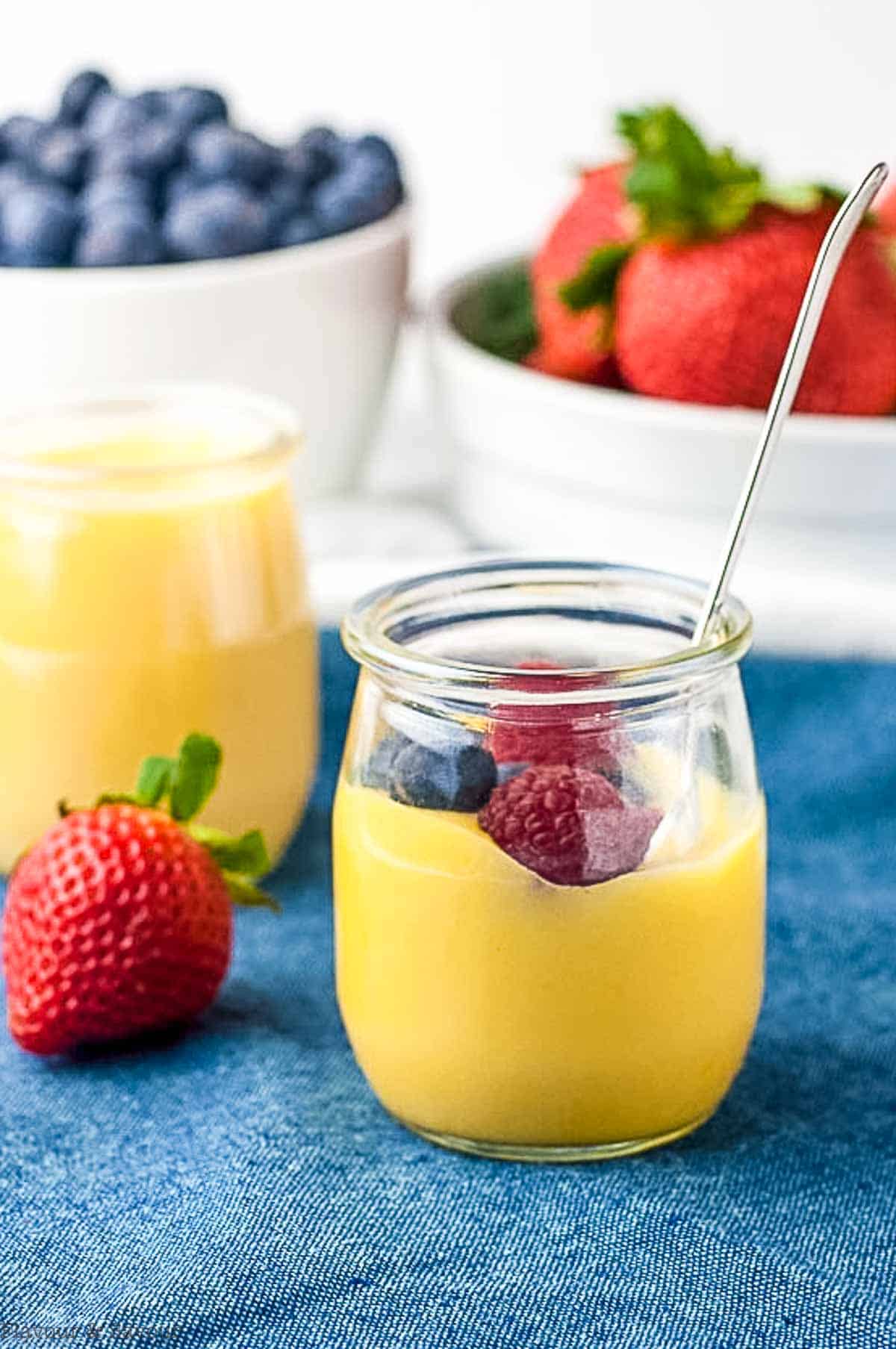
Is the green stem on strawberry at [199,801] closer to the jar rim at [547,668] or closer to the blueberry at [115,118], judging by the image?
the jar rim at [547,668]

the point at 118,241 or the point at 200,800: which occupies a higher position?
the point at 118,241

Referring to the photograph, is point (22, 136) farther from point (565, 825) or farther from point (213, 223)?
point (565, 825)

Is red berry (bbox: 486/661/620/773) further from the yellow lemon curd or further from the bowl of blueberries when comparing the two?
the bowl of blueberries

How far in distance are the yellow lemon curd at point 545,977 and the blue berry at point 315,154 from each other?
82 cm

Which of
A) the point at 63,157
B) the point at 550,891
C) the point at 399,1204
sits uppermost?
the point at 63,157

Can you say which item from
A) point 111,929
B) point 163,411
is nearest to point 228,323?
point 163,411

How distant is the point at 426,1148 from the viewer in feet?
2.93

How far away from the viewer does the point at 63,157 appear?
1501mm

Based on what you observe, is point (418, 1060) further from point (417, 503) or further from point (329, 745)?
point (417, 503)

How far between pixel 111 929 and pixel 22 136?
83 centimetres

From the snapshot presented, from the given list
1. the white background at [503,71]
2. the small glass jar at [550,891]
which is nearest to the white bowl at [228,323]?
the small glass jar at [550,891]

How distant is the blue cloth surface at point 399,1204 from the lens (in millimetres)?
760

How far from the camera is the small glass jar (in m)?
0.82

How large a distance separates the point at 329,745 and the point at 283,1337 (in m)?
0.62
